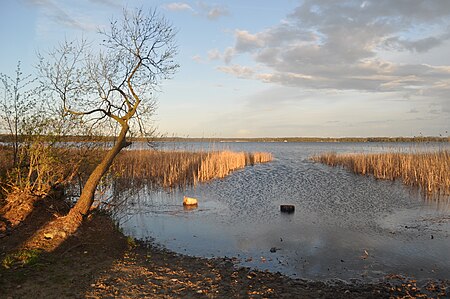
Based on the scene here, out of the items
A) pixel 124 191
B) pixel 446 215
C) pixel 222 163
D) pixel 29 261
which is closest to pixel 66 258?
pixel 29 261

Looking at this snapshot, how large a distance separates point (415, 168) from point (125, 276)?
62.9 ft

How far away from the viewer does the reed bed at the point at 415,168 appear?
17.6 m

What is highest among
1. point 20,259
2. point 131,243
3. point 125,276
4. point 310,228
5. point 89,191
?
point 89,191

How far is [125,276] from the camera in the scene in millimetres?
5926

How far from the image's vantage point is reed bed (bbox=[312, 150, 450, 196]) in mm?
17562

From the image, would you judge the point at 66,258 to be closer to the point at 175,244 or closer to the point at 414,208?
the point at 175,244

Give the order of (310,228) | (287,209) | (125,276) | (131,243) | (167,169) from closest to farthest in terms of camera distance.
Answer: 1. (125,276)
2. (131,243)
3. (310,228)
4. (287,209)
5. (167,169)

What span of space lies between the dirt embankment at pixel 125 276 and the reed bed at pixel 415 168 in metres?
13.1

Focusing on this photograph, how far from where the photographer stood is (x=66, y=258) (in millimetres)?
6516

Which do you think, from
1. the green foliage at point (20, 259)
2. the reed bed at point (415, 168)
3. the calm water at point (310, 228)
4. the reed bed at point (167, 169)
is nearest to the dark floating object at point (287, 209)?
the calm water at point (310, 228)

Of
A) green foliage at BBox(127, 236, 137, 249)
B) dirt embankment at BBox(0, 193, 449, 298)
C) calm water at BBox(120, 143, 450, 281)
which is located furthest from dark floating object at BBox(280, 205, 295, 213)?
green foliage at BBox(127, 236, 137, 249)

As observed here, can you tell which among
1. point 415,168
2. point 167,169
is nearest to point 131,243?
point 167,169

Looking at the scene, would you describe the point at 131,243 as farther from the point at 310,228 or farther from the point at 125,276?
the point at 310,228

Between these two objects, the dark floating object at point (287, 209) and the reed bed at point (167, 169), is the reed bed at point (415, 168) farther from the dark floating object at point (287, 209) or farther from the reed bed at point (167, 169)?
the reed bed at point (167, 169)
